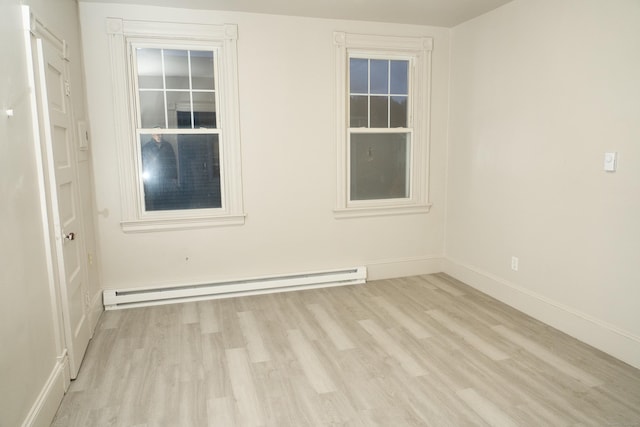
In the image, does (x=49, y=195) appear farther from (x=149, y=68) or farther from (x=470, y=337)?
(x=470, y=337)

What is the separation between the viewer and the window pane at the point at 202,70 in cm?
386

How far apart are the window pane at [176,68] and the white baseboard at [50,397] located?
2.42 metres

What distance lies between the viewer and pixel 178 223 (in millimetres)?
3949

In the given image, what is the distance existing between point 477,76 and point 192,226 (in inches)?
122

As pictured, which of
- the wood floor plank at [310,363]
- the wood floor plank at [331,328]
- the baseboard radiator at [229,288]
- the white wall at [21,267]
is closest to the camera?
the white wall at [21,267]

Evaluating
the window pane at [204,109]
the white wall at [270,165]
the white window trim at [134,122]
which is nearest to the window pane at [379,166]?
the white wall at [270,165]

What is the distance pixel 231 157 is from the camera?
4004mm

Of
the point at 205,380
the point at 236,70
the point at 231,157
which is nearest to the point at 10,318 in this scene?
the point at 205,380

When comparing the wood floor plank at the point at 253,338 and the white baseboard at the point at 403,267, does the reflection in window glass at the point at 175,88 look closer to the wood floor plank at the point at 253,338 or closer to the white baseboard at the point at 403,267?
the wood floor plank at the point at 253,338

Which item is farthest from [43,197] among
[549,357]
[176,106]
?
[549,357]

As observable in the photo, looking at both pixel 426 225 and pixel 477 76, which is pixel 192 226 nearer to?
pixel 426 225

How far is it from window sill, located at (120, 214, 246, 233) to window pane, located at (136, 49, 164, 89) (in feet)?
4.00

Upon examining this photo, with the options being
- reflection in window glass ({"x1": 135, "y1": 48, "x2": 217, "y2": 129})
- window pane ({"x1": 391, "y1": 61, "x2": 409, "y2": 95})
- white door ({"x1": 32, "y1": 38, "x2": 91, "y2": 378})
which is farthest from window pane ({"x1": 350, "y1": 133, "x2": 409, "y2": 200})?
white door ({"x1": 32, "y1": 38, "x2": 91, "y2": 378})

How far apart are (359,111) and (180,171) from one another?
1.90m
